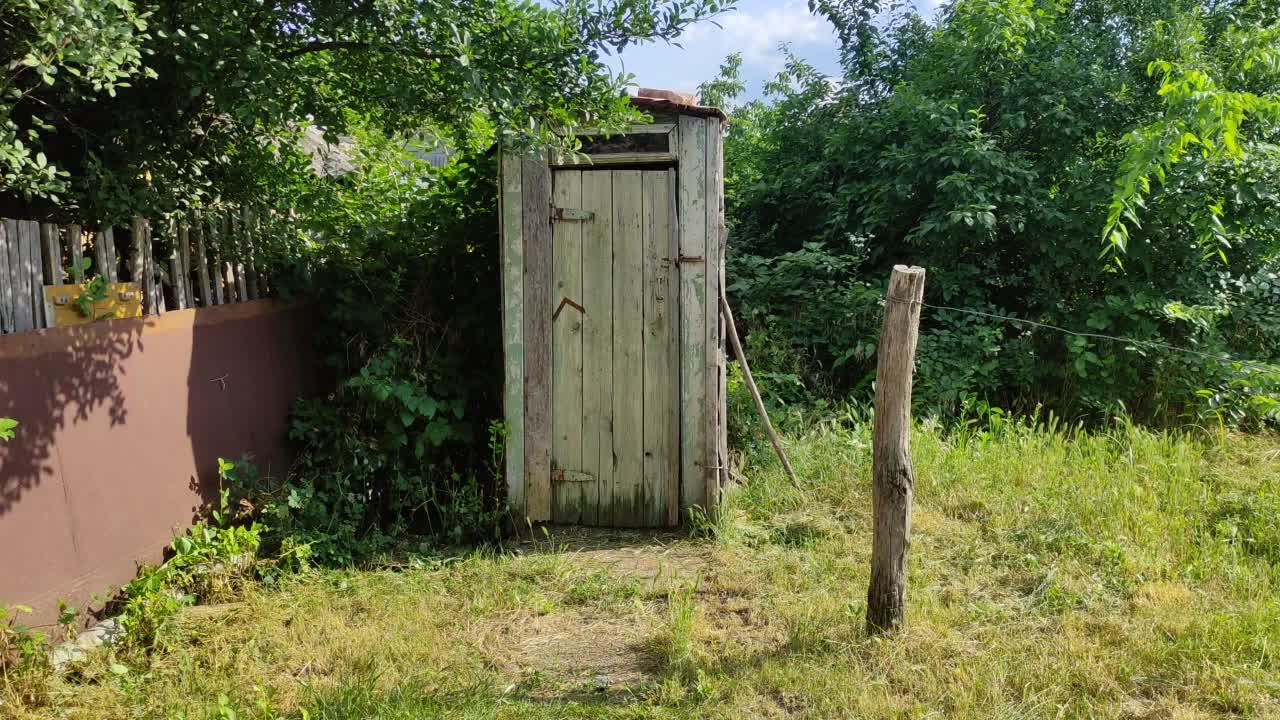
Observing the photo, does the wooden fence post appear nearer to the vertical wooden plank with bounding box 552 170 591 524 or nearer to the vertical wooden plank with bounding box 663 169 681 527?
the vertical wooden plank with bounding box 663 169 681 527

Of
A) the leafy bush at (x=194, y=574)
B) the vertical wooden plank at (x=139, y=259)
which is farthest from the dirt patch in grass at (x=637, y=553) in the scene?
the vertical wooden plank at (x=139, y=259)

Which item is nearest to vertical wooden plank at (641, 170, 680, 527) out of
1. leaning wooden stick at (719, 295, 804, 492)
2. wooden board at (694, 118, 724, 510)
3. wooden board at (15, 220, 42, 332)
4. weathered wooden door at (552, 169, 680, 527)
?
weathered wooden door at (552, 169, 680, 527)

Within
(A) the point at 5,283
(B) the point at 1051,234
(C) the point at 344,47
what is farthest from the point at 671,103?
(B) the point at 1051,234

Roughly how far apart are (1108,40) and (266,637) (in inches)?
329

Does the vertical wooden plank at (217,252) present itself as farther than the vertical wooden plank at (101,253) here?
Yes

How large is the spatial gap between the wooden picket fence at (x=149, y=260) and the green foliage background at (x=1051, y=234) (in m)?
4.05

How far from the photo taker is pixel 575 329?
5.68 meters

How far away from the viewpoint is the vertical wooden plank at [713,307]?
217 inches

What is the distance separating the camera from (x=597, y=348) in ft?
18.7

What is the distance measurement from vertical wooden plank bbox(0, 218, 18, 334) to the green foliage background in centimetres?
516

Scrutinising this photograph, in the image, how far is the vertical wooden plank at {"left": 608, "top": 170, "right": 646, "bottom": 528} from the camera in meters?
5.55

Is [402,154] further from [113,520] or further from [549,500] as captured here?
[113,520]

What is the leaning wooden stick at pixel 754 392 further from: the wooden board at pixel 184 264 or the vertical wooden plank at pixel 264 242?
the wooden board at pixel 184 264

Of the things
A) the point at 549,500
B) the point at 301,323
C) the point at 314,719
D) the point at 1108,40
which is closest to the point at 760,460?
the point at 549,500
